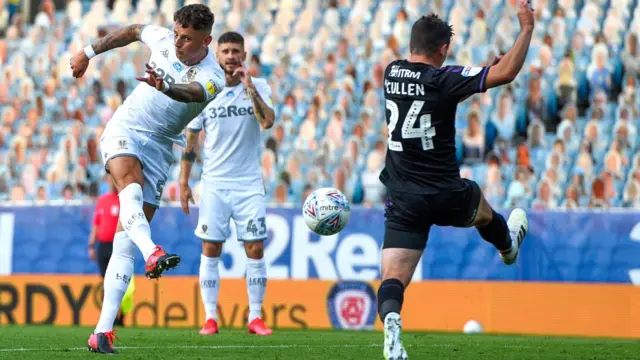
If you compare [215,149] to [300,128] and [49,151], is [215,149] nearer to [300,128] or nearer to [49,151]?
[300,128]

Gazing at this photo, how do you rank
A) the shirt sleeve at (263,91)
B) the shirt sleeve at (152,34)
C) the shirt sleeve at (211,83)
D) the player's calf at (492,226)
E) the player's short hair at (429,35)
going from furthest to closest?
the shirt sleeve at (263,91), the shirt sleeve at (152,34), the shirt sleeve at (211,83), the player's calf at (492,226), the player's short hair at (429,35)

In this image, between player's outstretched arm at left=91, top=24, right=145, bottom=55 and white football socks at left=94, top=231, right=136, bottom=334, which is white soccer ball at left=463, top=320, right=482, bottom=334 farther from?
player's outstretched arm at left=91, top=24, right=145, bottom=55

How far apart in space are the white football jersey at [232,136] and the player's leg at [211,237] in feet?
0.59

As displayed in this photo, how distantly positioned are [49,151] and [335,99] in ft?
17.0

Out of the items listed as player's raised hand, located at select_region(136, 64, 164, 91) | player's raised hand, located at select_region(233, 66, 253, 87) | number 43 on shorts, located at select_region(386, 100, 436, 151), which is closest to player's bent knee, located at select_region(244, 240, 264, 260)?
player's raised hand, located at select_region(233, 66, 253, 87)

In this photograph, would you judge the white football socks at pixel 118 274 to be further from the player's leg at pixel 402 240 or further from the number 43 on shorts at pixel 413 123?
the number 43 on shorts at pixel 413 123

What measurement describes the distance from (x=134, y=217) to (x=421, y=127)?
2015 millimetres

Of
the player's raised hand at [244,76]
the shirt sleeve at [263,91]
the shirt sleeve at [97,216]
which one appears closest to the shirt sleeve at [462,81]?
the player's raised hand at [244,76]

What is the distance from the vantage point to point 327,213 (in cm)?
934

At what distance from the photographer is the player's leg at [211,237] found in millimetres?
11352

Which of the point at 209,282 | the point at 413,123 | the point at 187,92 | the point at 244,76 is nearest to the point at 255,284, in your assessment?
the point at 209,282

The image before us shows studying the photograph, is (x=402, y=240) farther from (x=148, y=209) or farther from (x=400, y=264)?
(x=148, y=209)

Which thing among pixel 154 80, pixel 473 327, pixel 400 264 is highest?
pixel 154 80

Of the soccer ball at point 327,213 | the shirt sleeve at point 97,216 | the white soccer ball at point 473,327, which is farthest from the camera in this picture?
the shirt sleeve at point 97,216
